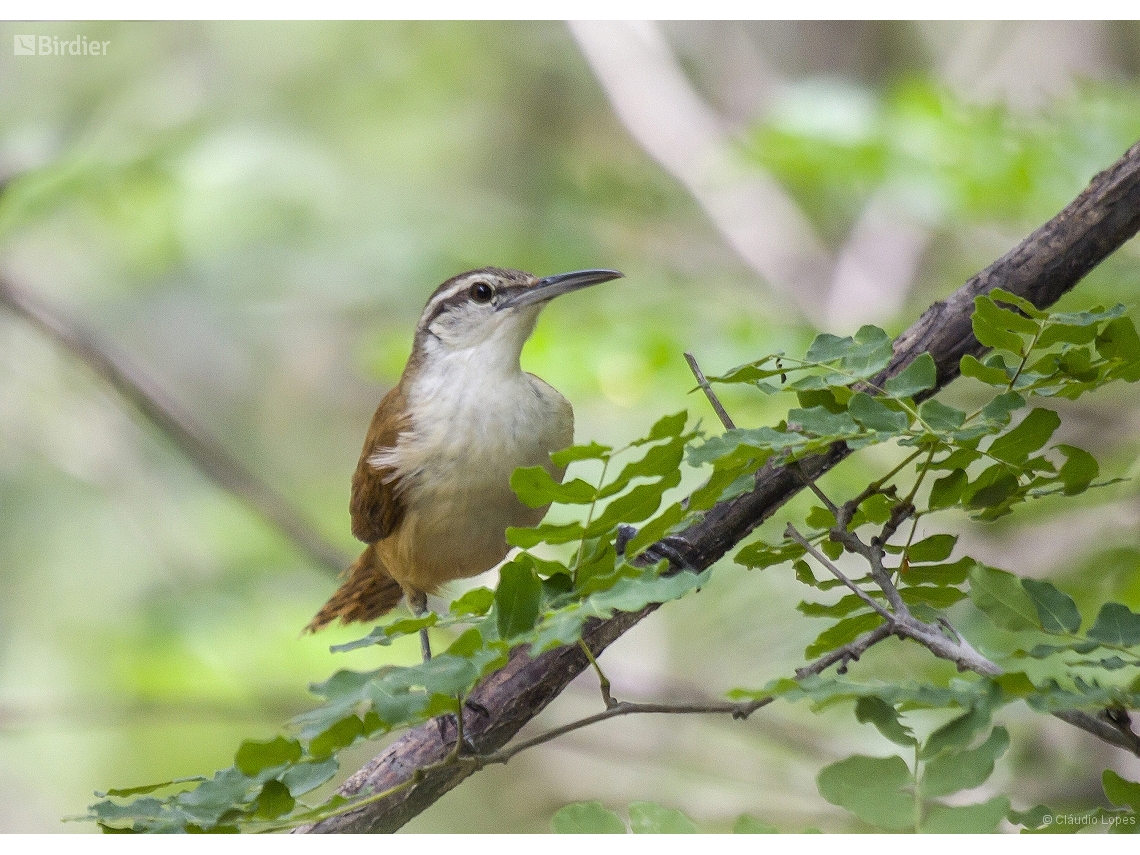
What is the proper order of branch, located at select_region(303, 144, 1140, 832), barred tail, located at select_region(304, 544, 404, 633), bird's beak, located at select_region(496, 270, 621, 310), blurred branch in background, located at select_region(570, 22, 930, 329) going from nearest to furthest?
branch, located at select_region(303, 144, 1140, 832) < bird's beak, located at select_region(496, 270, 621, 310) < barred tail, located at select_region(304, 544, 404, 633) < blurred branch in background, located at select_region(570, 22, 930, 329)

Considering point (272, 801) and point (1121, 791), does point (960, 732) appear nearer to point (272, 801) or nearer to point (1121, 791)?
point (1121, 791)

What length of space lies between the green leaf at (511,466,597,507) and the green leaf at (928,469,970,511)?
1.75 feet

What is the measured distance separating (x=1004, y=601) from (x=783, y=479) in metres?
0.53

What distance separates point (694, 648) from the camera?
398 cm

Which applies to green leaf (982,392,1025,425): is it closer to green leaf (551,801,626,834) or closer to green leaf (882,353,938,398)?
green leaf (882,353,938,398)

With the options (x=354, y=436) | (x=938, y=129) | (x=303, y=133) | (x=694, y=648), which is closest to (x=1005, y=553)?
(x=694, y=648)

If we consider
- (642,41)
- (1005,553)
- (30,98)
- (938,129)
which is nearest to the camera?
(938,129)

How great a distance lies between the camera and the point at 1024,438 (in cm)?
147

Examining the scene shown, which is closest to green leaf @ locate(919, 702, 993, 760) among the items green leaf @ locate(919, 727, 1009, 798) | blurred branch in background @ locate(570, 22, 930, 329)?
green leaf @ locate(919, 727, 1009, 798)

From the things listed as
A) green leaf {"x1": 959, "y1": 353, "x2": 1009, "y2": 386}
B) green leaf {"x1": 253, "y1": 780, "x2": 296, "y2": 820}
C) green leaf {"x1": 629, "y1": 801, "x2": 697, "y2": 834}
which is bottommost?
green leaf {"x1": 629, "y1": 801, "x2": 697, "y2": 834}

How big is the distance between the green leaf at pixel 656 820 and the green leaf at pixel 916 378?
62 centimetres

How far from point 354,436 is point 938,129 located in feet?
12.7

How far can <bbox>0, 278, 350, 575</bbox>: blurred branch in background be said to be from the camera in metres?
3.52

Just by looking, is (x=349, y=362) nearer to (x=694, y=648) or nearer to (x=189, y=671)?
(x=189, y=671)
